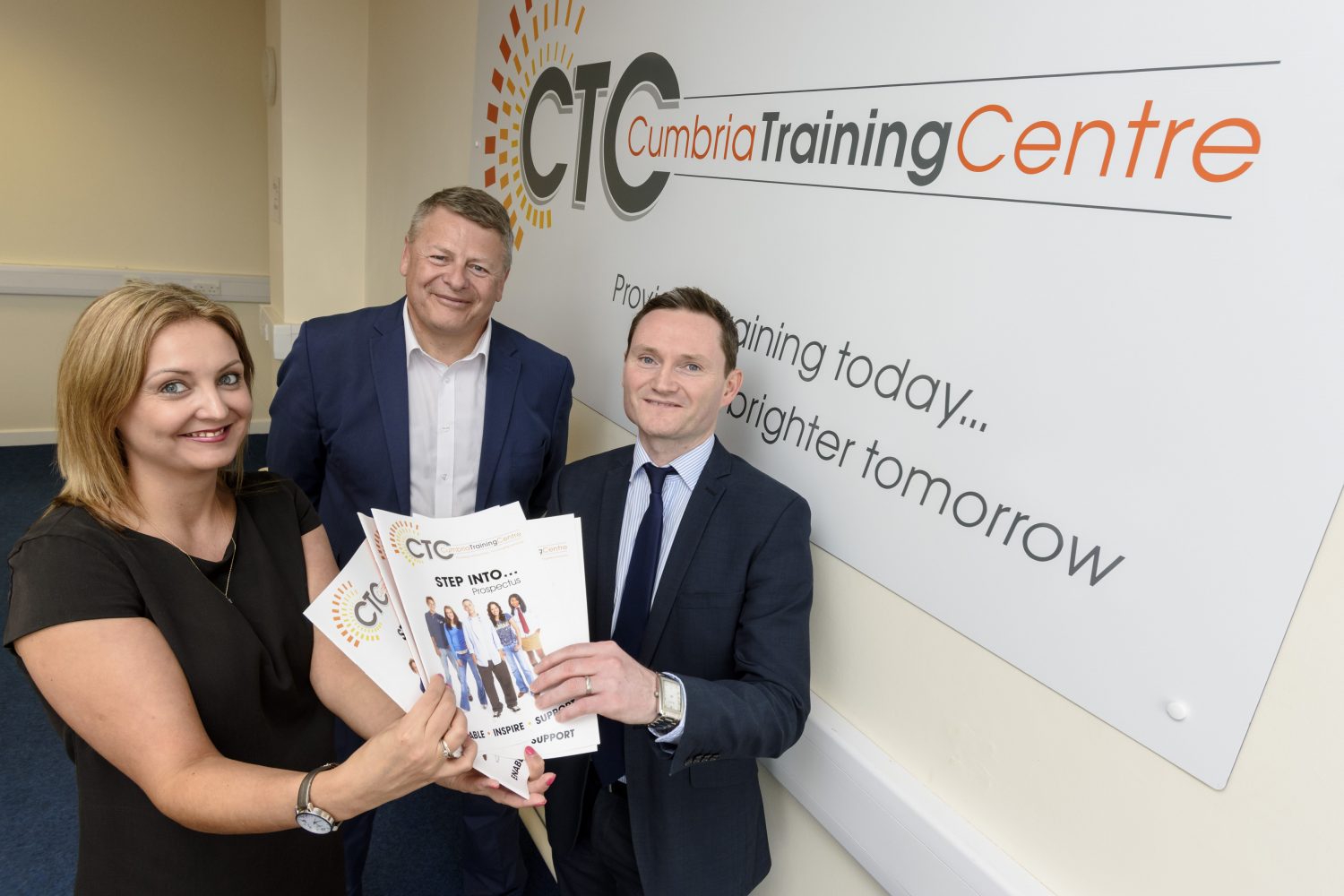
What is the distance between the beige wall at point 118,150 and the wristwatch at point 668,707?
5715mm

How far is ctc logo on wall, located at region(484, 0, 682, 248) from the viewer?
2053 millimetres

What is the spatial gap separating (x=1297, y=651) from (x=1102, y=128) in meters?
0.69

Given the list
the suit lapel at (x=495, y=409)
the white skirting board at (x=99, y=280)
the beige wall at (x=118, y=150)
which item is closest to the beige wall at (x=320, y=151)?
the white skirting board at (x=99, y=280)

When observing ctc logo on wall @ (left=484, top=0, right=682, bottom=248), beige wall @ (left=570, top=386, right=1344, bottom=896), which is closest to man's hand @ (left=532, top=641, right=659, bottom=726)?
beige wall @ (left=570, top=386, right=1344, bottom=896)

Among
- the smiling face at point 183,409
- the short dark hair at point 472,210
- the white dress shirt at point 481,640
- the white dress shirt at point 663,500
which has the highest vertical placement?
the short dark hair at point 472,210

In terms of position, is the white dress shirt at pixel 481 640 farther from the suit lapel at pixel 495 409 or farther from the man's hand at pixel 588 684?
the suit lapel at pixel 495 409

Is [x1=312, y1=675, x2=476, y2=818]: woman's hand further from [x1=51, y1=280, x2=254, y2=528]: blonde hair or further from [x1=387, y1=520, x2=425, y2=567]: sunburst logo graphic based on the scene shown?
[x1=51, y1=280, x2=254, y2=528]: blonde hair

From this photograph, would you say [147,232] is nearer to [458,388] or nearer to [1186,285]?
[458,388]

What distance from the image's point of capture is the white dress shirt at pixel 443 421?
212cm

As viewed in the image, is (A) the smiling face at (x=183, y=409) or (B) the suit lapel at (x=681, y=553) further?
(B) the suit lapel at (x=681, y=553)

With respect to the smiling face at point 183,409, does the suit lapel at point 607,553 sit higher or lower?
lower

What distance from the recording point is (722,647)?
Answer: 1.46 meters

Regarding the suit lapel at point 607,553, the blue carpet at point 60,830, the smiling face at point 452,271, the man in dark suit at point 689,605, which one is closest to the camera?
the man in dark suit at point 689,605

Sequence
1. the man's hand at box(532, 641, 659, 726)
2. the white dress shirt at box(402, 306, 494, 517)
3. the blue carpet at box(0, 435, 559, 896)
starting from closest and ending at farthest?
the man's hand at box(532, 641, 659, 726)
the white dress shirt at box(402, 306, 494, 517)
the blue carpet at box(0, 435, 559, 896)
